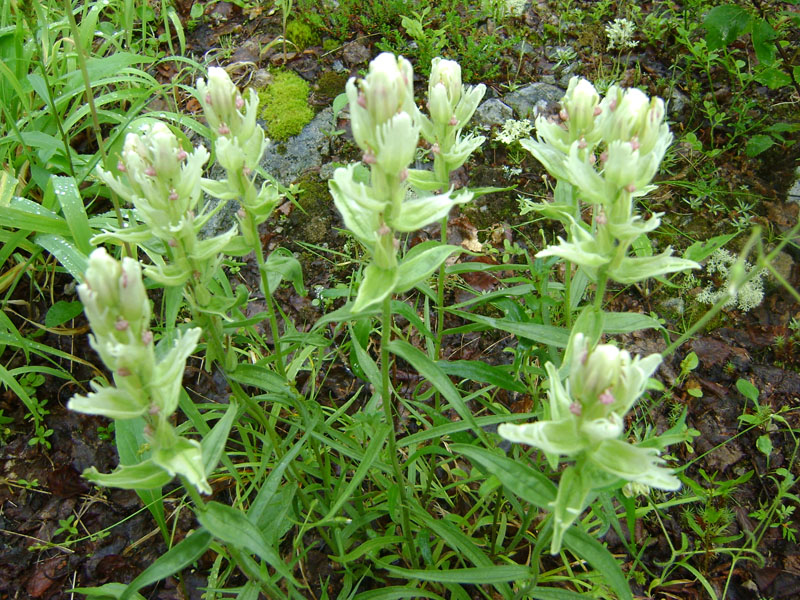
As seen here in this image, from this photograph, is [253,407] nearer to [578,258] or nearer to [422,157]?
[578,258]

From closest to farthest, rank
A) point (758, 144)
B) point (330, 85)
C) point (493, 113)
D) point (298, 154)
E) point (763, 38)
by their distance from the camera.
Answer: point (763, 38) → point (758, 144) → point (298, 154) → point (493, 113) → point (330, 85)

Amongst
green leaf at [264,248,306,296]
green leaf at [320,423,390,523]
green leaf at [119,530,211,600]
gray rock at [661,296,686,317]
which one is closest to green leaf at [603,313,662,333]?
green leaf at [320,423,390,523]

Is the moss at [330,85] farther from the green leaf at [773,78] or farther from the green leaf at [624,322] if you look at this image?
the green leaf at [624,322]

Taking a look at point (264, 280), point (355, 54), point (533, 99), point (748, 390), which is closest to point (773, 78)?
point (533, 99)

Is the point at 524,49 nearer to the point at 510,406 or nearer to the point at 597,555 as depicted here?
the point at 510,406

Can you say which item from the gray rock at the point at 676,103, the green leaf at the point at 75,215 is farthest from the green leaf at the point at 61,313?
the gray rock at the point at 676,103

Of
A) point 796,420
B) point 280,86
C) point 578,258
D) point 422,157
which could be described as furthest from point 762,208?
point 280,86

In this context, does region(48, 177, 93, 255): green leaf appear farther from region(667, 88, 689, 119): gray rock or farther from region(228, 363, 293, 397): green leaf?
region(667, 88, 689, 119): gray rock
